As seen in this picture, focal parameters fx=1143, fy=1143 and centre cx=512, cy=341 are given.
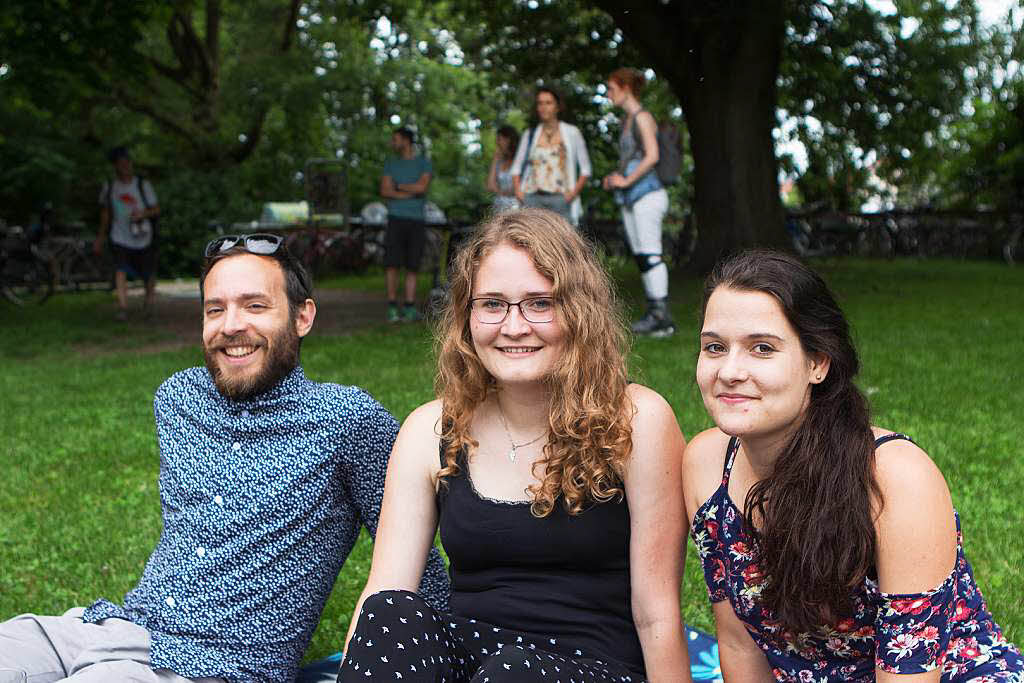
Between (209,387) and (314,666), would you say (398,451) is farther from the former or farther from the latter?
(314,666)

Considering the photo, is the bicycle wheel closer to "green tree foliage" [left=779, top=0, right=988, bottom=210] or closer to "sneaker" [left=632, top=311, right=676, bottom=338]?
"sneaker" [left=632, top=311, right=676, bottom=338]

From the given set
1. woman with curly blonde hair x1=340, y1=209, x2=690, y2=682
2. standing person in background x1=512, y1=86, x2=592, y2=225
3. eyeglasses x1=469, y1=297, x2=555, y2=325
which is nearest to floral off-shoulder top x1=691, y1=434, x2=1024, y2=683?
woman with curly blonde hair x1=340, y1=209, x2=690, y2=682

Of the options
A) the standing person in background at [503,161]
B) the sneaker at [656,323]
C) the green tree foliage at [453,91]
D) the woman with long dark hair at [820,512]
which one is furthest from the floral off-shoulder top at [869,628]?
the green tree foliage at [453,91]

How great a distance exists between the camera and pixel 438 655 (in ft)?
7.75

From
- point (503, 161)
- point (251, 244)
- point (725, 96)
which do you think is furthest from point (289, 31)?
point (251, 244)

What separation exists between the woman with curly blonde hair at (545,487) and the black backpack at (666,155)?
21.7 ft

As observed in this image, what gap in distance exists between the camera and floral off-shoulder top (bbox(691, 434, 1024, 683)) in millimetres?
2098

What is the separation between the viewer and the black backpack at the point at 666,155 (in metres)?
9.24

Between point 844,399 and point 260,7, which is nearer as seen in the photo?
point 844,399

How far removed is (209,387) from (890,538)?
185cm

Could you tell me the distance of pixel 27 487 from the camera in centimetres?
569

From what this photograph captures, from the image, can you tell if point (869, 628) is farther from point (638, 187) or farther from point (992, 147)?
point (992, 147)

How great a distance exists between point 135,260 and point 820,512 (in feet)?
37.6

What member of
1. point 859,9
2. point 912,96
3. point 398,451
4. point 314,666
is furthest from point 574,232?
A: point 912,96
